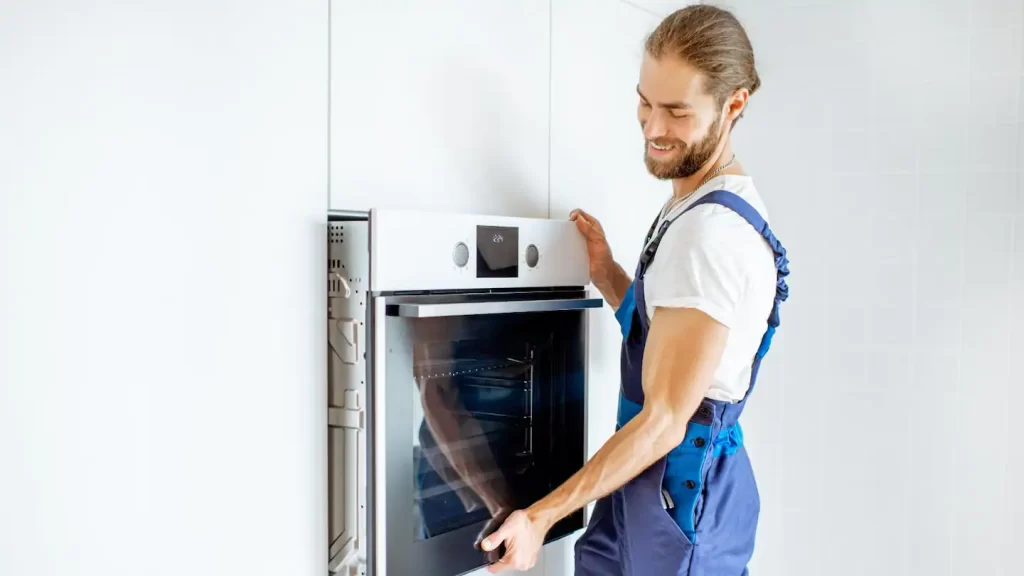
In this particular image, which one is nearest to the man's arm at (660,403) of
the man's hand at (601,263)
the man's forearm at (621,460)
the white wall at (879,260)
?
the man's forearm at (621,460)

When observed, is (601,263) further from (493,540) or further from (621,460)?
(493,540)

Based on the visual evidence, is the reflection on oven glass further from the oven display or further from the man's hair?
the man's hair

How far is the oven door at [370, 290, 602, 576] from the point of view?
1257mm

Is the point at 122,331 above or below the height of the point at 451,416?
above

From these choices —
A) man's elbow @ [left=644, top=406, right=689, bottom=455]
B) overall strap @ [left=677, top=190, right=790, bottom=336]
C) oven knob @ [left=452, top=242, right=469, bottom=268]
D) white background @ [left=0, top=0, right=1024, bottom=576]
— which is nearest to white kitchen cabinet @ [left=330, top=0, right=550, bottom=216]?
white background @ [left=0, top=0, right=1024, bottom=576]

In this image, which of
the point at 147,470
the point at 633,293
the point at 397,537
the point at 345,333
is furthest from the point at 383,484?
the point at 633,293

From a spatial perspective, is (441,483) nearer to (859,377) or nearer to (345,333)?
(345,333)

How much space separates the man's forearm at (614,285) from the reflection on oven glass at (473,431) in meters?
0.23

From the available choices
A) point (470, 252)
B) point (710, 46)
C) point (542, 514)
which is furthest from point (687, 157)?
point (542, 514)

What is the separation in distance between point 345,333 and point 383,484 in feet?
0.73

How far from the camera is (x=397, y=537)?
127cm

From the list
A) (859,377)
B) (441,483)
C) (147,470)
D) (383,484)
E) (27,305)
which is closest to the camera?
(27,305)

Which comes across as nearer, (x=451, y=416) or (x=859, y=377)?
(x=451, y=416)

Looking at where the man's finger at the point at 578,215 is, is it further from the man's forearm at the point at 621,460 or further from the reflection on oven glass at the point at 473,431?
the man's forearm at the point at 621,460
